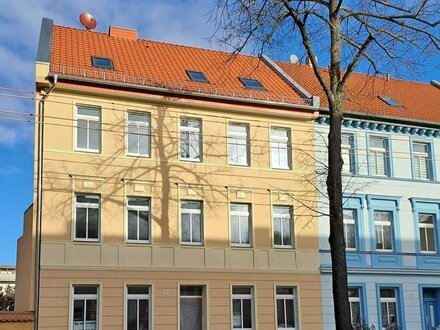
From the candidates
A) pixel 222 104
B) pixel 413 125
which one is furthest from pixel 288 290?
pixel 413 125

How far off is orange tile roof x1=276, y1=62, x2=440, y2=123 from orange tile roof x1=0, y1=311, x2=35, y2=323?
45.1 feet

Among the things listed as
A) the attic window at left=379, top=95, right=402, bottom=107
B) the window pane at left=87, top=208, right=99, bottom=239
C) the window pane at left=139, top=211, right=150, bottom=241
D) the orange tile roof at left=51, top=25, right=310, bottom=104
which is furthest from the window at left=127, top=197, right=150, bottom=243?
the attic window at left=379, top=95, right=402, bottom=107

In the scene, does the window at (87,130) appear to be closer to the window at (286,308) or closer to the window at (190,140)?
the window at (190,140)

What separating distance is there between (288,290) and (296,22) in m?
12.5

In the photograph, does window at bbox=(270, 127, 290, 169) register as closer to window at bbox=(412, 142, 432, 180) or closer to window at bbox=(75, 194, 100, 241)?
window at bbox=(412, 142, 432, 180)

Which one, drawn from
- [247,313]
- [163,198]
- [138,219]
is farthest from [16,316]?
[247,313]

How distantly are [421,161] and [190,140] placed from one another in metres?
10.6

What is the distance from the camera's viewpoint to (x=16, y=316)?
20688 mm

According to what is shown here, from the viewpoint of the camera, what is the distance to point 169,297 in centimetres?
2306

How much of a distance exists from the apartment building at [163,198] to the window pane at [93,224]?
36mm

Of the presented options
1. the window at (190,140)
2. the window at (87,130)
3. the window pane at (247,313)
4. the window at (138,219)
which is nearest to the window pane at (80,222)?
the window at (138,219)

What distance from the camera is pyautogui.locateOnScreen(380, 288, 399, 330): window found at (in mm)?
26375

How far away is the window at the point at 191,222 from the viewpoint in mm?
23984

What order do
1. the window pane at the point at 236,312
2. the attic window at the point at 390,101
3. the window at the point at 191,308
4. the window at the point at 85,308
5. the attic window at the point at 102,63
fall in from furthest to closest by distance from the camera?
the attic window at the point at 390,101 < the attic window at the point at 102,63 < the window pane at the point at 236,312 < the window at the point at 191,308 < the window at the point at 85,308
